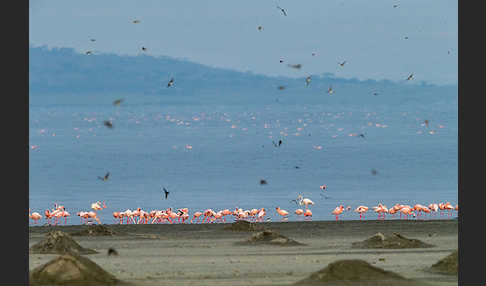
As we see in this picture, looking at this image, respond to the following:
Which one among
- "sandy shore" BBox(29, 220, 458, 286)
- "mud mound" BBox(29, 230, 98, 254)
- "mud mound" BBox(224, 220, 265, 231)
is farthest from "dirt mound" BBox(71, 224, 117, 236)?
"mud mound" BBox(29, 230, 98, 254)

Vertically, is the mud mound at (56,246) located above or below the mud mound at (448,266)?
above

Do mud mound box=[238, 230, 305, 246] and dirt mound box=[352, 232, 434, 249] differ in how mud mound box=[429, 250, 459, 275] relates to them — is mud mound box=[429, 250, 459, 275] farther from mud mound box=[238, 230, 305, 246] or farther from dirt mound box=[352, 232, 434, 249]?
mud mound box=[238, 230, 305, 246]

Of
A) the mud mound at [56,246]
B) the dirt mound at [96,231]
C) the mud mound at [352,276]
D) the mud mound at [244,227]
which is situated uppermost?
the mud mound at [244,227]

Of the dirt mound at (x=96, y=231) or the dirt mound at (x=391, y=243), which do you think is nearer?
the dirt mound at (x=391, y=243)

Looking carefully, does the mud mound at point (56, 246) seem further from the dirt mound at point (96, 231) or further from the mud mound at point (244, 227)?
the mud mound at point (244, 227)

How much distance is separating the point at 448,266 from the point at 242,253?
25.5 feet

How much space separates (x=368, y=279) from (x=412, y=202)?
59.1 meters

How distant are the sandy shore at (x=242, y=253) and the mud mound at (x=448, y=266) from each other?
0.94 ft

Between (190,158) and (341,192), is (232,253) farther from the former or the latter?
(190,158)

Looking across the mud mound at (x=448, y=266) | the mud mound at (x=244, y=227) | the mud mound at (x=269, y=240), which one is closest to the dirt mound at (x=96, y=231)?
the mud mound at (x=244, y=227)

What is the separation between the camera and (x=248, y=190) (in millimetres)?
101688

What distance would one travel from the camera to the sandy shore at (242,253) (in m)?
28.0

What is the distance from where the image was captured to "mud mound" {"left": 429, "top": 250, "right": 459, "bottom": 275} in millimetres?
28031

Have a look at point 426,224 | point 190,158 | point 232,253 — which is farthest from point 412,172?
point 232,253
